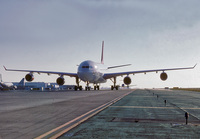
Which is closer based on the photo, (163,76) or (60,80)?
(163,76)

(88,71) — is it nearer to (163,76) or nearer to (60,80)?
(60,80)

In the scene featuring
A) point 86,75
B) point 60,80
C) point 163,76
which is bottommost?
point 60,80

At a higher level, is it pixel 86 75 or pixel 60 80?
pixel 86 75

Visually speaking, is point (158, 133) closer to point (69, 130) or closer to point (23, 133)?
point (69, 130)

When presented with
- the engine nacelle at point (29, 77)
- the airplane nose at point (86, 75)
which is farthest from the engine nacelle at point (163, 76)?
the engine nacelle at point (29, 77)

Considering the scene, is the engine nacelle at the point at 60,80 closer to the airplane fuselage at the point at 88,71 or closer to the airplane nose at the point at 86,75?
the airplane fuselage at the point at 88,71

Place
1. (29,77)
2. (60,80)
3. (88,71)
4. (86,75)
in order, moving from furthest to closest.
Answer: (60,80)
(29,77)
(86,75)
(88,71)

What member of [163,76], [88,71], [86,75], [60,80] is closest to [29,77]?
[60,80]

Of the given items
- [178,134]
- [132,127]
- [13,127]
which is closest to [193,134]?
[178,134]

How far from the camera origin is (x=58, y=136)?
17.7 feet

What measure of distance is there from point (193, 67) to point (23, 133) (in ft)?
122

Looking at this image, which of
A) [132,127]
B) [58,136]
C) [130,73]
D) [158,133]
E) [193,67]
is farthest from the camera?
[130,73]

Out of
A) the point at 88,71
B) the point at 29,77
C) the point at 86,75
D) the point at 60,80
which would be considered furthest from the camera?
the point at 60,80

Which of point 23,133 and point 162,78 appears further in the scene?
point 162,78
